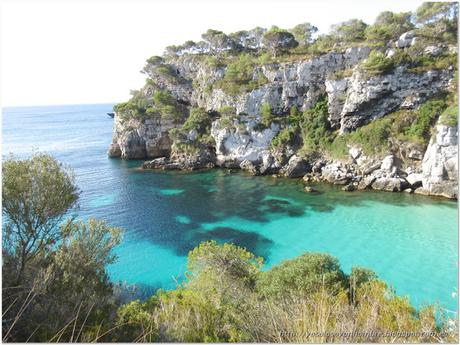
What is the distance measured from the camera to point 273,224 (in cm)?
2377

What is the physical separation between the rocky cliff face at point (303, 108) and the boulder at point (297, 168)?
0.11 m

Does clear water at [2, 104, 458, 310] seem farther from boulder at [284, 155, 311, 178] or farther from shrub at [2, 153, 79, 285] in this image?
shrub at [2, 153, 79, 285]

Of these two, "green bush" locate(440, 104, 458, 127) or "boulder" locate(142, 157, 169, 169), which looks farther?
"boulder" locate(142, 157, 169, 169)

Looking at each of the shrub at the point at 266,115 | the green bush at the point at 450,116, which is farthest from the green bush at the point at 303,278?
the shrub at the point at 266,115

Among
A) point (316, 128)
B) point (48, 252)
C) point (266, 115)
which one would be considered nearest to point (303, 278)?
point (48, 252)

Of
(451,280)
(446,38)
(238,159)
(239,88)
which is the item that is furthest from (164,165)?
(446,38)

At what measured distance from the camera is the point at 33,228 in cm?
1075

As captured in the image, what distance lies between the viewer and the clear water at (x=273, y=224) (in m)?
17.3

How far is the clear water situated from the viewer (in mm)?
17312

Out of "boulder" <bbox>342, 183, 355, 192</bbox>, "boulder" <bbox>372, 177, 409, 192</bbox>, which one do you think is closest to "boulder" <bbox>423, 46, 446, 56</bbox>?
"boulder" <bbox>372, 177, 409, 192</bbox>

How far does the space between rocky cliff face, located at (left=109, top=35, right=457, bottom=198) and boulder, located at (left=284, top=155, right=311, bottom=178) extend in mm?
112

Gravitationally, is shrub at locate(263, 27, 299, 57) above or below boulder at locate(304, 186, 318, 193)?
above

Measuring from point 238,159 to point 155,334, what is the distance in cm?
3313

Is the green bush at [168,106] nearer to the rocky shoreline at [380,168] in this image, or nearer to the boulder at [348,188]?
the rocky shoreline at [380,168]
